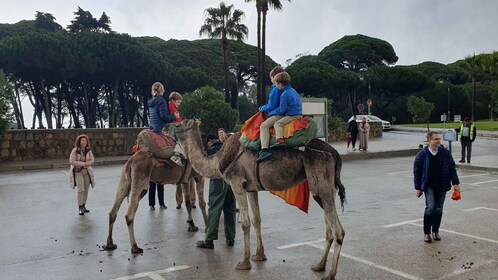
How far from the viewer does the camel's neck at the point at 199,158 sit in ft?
24.0

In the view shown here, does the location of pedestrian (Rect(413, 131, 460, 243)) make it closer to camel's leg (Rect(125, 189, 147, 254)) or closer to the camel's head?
the camel's head

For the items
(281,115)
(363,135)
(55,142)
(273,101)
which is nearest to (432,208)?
(281,115)

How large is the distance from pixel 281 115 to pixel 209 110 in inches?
868

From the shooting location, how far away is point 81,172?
1118 cm

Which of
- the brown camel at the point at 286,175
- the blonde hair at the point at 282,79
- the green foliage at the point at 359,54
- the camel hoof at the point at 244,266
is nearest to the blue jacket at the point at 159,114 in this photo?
the brown camel at the point at 286,175

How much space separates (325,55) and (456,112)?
64.1ft

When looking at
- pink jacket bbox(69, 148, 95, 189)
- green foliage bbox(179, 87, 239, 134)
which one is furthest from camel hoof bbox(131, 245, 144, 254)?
green foliage bbox(179, 87, 239, 134)

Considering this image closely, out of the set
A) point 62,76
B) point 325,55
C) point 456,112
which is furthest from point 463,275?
point 325,55

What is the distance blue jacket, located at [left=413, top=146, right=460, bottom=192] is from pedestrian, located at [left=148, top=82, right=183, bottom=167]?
13.4 ft

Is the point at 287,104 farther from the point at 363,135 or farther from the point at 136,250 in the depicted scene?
the point at 363,135

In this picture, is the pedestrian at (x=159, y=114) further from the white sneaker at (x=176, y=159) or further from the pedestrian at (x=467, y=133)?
the pedestrian at (x=467, y=133)

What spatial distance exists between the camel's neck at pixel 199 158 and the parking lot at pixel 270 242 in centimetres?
130

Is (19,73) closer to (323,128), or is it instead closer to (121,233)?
(323,128)

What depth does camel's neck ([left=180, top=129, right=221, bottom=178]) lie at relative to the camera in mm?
7316
